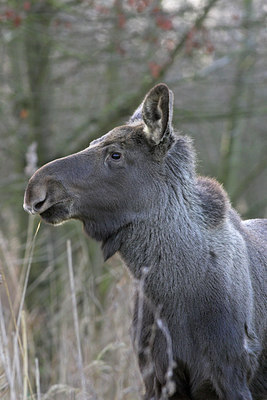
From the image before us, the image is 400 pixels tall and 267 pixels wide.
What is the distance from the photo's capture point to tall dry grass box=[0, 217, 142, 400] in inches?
159

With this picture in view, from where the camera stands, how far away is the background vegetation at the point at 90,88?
6.99 m

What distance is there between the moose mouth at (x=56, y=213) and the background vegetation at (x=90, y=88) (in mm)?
2520

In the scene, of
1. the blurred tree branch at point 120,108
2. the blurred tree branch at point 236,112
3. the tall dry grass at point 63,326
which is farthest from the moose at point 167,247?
the blurred tree branch at point 236,112

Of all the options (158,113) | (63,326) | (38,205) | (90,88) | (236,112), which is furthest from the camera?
(90,88)

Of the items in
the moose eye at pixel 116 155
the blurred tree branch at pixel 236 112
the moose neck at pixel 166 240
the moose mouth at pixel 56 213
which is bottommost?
the moose neck at pixel 166 240

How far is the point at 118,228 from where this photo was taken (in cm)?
394

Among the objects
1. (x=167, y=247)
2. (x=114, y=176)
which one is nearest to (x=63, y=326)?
(x=167, y=247)

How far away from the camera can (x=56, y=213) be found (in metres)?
3.76

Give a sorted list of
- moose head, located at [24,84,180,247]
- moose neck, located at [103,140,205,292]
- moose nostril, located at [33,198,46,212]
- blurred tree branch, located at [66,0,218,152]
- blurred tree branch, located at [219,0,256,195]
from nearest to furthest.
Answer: moose nostril, located at [33,198,46,212] → moose head, located at [24,84,180,247] → moose neck, located at [103,140,205,292] → blurred tree branch, located at [66,0,218,152] → blurred tree branch, located at [219,0,256,195]

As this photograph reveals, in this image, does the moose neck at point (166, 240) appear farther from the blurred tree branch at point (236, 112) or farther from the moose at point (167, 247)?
the blurred tree branch at point (236, 112)

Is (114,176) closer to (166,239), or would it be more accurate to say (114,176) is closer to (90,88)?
(166,239)

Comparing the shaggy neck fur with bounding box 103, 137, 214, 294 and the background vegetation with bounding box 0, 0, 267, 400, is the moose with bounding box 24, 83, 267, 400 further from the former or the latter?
the background vegetation with bounding box 0, 0, 267, 400

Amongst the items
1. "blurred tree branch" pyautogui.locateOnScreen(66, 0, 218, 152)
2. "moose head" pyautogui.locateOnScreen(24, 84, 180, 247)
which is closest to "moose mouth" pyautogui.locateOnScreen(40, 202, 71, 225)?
"moose head" pyautogui.locateOnScreen(24, 84, 180, 247)

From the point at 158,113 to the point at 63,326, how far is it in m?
2.52
